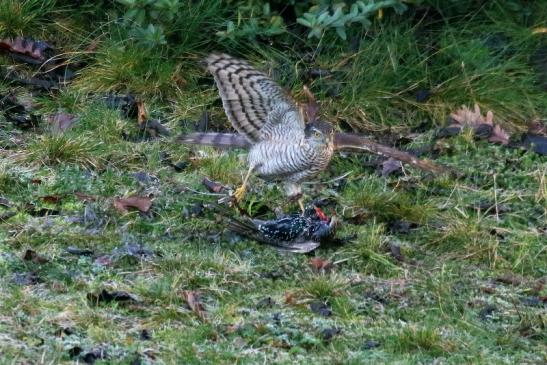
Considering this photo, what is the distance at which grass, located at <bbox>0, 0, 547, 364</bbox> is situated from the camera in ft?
17.2

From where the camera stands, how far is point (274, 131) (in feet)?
22.2

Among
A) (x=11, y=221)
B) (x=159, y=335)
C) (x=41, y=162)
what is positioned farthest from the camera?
(x=41, y=162)

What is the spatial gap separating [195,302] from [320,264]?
919 mm

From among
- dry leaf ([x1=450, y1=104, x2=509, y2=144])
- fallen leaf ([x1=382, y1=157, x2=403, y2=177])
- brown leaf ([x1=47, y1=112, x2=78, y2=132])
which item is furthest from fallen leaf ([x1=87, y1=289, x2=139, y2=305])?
dry leaf ([x1=450, y1=104, x2=509, y2=144])

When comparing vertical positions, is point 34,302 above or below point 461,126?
above

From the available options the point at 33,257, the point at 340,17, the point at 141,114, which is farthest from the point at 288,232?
the point at 340,17

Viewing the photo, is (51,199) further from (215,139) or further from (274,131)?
(274,131)

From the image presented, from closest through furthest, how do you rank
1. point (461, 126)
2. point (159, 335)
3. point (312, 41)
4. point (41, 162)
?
point (159, 335) → point (41, 162) → point (461, 126) → point (312, 41)

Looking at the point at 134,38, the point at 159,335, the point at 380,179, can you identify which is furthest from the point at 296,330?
the point at 134,38

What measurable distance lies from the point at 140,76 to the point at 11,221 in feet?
7.71

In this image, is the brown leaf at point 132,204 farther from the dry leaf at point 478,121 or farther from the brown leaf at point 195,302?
the dry leaf at point 478,121

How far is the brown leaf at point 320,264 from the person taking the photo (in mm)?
6164

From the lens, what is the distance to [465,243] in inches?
261

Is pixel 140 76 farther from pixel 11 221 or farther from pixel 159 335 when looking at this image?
pixel 159 335
